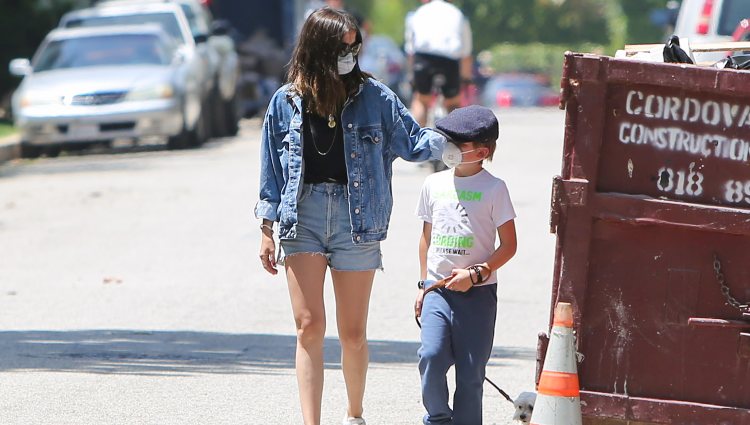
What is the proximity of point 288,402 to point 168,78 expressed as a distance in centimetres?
1302

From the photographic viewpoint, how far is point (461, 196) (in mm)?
5656

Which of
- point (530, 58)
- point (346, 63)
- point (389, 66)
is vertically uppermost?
point (346, 63)

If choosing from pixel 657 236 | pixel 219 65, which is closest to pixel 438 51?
pixel 219 65

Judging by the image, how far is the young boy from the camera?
561 cm

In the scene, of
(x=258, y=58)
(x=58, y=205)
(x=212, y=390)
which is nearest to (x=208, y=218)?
(x=58, y=205)

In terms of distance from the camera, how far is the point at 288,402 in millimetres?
6852

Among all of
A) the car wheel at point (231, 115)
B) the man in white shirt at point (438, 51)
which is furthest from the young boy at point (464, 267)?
the car wheel at point (231, 115)

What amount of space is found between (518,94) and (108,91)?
27.1 m

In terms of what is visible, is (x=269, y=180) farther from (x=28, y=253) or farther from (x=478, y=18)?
(x=478, y=18)

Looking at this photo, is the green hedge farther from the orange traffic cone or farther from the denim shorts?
the orange traffic cone

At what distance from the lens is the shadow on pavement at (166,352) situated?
7.62 metres

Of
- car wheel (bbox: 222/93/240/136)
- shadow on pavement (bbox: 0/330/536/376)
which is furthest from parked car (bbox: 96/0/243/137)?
shadow on pavement (bbox: 0/330/536/376)

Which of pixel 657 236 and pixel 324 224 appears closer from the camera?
pixel 657 236

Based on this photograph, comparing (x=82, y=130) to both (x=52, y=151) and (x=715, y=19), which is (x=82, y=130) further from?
(x=715, y=19)
